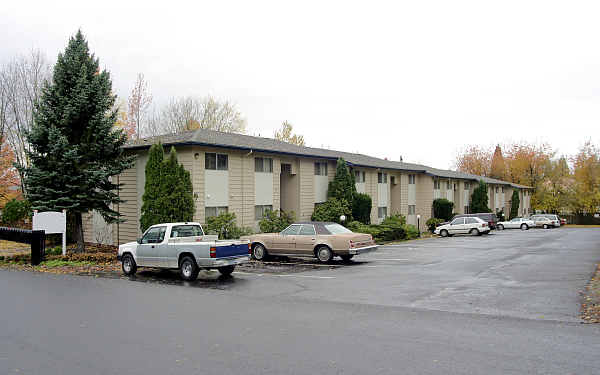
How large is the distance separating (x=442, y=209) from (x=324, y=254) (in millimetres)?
29774

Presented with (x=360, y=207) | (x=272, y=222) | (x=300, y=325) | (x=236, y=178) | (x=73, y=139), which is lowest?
(x=300, y=325)

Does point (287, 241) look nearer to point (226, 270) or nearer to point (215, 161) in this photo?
point (226, 270)

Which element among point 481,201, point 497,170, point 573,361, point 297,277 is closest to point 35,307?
point 297,277

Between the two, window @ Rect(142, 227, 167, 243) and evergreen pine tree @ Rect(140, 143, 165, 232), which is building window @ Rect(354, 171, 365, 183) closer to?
evergreen pine tree @ Rect(140, 143, 165, 232)

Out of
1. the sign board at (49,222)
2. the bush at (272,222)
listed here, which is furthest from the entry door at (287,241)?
the sign board at (49,222)

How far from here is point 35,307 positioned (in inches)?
395

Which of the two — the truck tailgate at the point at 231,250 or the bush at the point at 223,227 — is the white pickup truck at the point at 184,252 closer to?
the truck tailgate at the point at 231,250

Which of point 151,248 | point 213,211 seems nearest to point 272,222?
point 213,211

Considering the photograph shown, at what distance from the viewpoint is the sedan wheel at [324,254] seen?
1803 centimetres

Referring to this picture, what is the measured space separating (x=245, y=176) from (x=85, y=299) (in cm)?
1440

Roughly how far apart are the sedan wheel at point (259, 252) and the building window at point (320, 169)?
12.2m

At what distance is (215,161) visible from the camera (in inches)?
920

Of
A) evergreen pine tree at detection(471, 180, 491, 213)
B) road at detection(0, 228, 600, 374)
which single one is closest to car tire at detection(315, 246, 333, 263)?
road at detection(0, 228, 600, 374)

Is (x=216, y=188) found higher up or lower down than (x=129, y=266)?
higher up
